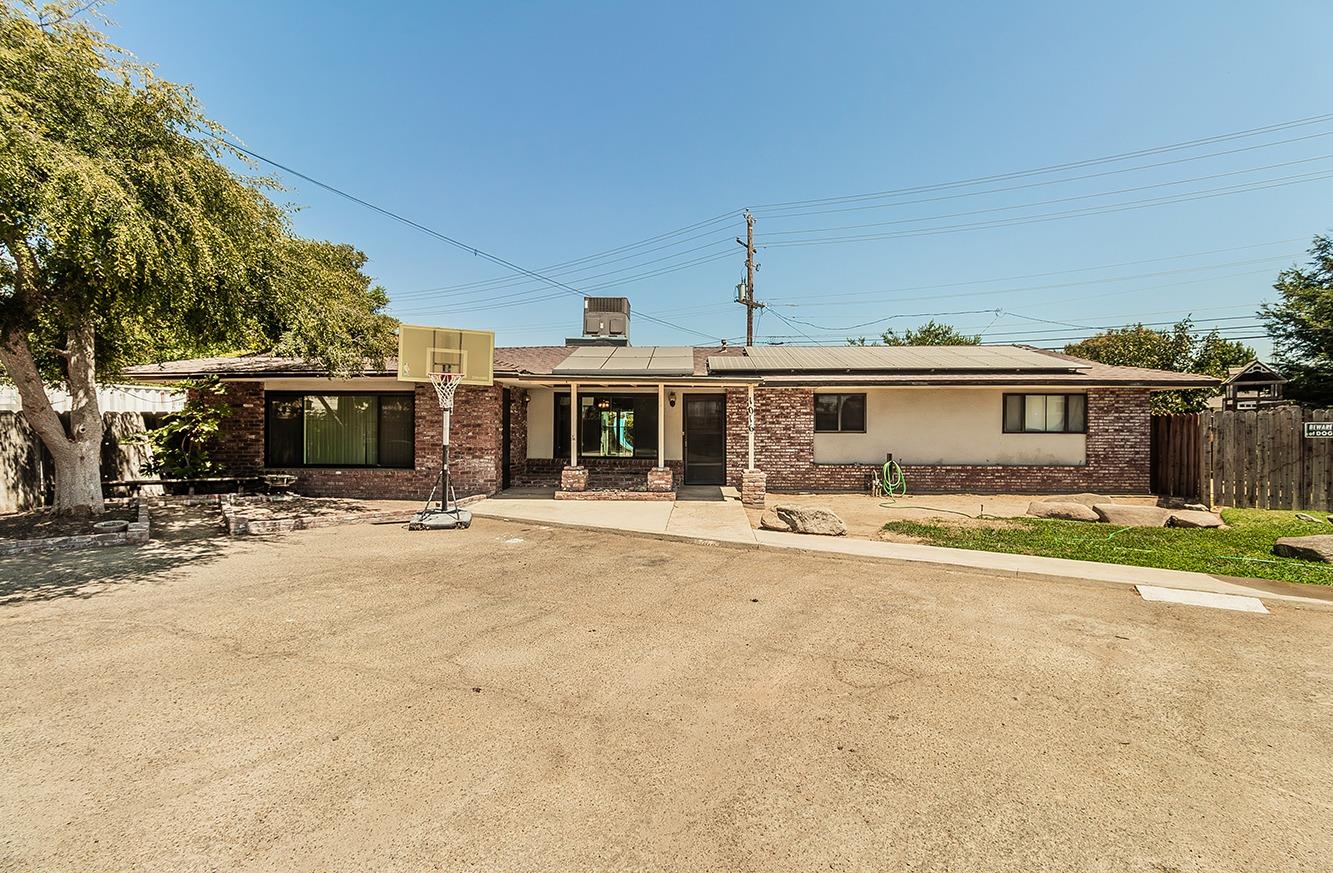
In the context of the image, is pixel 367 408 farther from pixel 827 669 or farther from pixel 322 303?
pixel 827 669

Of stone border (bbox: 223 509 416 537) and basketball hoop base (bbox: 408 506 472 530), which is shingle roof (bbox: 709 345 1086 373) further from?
stone border (bbox: 223 509 416 537)

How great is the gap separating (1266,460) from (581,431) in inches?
568

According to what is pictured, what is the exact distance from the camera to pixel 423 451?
13.1 meters

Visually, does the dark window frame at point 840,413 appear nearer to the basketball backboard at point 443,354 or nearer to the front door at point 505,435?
the front door at point 505,435

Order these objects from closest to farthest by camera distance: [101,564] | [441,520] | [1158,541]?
[101,564] < [1158,541] < [441,520]

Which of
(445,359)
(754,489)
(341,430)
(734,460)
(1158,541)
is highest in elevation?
(445,359)

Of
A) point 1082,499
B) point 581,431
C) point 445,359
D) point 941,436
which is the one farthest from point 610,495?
point 1082,499

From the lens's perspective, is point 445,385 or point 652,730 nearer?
point 652,730

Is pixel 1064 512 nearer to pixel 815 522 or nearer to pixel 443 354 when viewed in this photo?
pixel 815 522

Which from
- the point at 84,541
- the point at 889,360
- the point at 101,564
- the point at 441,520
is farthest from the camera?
the point at 889,360

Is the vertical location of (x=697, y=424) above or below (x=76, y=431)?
above

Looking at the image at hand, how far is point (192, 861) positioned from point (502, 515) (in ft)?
27.7

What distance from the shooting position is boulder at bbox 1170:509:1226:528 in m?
9.76

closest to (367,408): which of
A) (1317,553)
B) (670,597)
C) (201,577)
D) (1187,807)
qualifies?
(201,577)
